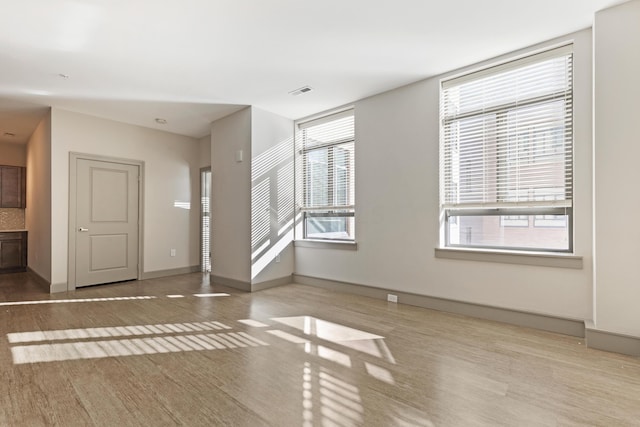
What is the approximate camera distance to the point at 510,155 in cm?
322

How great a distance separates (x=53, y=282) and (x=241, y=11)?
4641mm

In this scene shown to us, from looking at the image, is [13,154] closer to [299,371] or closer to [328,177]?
[328,177]

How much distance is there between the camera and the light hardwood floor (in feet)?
5.69

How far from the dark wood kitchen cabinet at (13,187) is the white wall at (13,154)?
140 mm

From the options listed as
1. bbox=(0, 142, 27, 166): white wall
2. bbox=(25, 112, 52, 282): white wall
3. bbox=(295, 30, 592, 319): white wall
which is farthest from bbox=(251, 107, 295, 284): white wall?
bbox=(0, 142, 27, 166): white wall

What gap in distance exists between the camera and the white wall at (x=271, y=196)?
4.68m

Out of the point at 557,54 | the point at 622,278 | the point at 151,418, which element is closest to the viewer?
the point at 151,418

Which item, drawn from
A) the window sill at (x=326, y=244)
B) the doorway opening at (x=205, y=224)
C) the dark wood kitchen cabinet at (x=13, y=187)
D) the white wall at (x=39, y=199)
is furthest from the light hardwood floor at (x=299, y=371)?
the dark wood kitchen cabinet at (x=13, y=187)

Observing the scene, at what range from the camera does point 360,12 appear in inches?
101

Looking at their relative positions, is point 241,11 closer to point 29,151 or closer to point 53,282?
point 53,282

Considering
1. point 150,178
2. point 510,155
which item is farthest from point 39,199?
point 510,155

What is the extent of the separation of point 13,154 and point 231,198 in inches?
212

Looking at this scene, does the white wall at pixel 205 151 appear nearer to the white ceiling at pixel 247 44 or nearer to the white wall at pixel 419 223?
the white ceiling at pixel 247 44

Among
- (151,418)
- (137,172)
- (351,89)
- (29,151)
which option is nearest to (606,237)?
(351,89)
